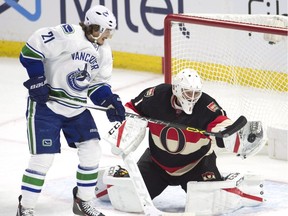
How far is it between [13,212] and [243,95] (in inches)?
65.5

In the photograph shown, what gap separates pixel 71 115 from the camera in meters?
5.09

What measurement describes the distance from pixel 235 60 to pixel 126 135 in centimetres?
140

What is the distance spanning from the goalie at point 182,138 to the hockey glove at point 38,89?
1.40 feet

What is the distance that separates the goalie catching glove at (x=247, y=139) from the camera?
16.9 feet

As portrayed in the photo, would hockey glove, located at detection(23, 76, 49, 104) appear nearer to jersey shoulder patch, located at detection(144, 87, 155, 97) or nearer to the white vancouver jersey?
the white vancouver jersey

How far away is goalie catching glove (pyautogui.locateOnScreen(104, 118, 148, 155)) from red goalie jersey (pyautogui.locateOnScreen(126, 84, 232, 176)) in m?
0.05

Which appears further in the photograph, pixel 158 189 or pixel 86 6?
pixel 86 6

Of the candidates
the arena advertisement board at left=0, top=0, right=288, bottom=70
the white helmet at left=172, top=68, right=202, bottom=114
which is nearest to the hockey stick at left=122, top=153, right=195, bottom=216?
the white helmet at left=172, top=68, right=202, bottom=114

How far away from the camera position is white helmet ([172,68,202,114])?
201 inches

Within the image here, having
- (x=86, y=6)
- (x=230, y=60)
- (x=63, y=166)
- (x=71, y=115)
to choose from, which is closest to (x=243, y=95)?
(x=230, y=60)

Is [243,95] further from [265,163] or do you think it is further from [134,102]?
[134,102]

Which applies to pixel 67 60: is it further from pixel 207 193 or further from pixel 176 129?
pixel 207 193

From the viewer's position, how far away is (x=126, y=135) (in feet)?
17.2

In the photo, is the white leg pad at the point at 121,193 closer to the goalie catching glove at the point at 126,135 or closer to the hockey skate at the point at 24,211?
the goalie catching glove at the point at 126,135
